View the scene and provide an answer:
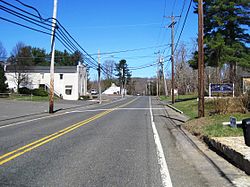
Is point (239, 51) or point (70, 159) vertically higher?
point (239, 51)

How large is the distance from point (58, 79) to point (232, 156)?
66.6 meters

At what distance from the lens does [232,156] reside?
8117 millimetres

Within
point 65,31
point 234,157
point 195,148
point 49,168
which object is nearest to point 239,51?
point 65,31

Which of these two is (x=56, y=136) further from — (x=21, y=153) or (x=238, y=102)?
(x=238, y=102)

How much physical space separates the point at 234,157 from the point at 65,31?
23899mm

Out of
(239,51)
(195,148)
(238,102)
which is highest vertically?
(239,51)

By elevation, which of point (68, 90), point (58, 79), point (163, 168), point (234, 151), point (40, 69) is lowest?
point (163, 168)

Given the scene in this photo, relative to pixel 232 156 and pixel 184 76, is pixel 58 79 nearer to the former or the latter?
pixel 184 76


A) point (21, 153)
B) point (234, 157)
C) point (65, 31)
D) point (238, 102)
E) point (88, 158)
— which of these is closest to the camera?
point (234, 157)

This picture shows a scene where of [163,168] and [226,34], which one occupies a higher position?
[226,34]

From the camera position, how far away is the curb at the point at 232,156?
7.01 meters

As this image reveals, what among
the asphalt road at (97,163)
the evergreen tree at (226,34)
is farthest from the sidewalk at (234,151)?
the evergreen tree at (226,34)

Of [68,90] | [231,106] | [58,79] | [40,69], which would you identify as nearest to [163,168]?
[231,106]

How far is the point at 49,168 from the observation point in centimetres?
731
